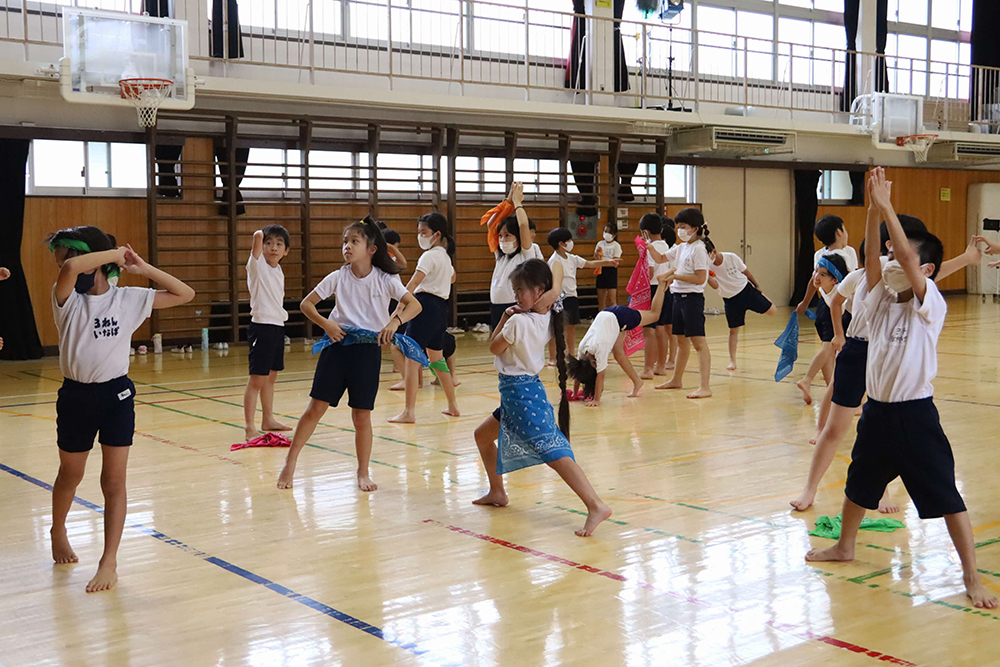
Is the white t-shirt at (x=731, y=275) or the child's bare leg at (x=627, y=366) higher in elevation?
the white t-shirt at (x=731, y=275)

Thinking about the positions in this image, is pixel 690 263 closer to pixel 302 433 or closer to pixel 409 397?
pixel 409 397

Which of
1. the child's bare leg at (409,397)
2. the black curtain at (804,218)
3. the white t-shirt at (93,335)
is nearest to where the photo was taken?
the white t-shirt at (93,335)

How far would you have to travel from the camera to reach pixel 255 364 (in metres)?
6.20

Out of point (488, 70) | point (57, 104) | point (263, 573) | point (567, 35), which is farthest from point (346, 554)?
point (567, 35)

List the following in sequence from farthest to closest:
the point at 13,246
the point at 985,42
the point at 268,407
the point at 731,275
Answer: the point at 985,42, the point at 13,246, the point at 731,275, the point at 268,407

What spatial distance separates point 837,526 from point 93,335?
300 centimetres

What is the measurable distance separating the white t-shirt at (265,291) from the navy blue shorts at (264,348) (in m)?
0.05

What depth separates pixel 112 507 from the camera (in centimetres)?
354

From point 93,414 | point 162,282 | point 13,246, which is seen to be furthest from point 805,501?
point 13,246

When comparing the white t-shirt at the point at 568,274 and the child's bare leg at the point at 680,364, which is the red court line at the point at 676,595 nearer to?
the child's bare leg at the point at 680,364

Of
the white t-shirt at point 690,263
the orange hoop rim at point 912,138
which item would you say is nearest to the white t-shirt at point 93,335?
the white t-shirt at point 690,263

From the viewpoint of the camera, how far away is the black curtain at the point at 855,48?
1734 cm

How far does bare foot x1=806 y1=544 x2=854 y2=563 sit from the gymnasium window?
33.7 feet

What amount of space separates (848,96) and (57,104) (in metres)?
12.8
